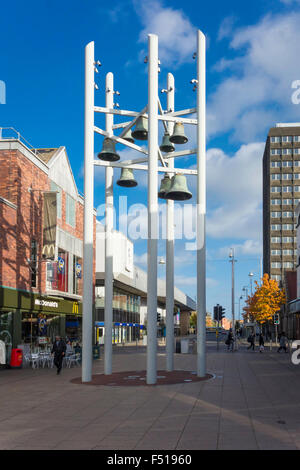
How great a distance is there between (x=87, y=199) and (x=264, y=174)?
12080 centimetres

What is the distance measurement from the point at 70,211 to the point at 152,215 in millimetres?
22714

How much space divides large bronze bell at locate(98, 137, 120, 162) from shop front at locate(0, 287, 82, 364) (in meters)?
9.21

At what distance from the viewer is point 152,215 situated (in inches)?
718

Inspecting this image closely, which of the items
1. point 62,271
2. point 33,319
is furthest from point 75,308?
point 33,319

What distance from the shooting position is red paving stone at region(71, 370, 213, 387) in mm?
18438

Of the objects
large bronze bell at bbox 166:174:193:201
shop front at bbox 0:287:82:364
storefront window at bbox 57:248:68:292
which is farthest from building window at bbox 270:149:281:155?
large bronze bell at bbox 166:174:193:201

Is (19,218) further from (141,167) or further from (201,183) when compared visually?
(201,183)

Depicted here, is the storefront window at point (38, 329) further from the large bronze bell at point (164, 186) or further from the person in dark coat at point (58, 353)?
the large bronze bell at point (164, 186)

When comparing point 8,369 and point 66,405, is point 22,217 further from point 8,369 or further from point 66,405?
point 66,405

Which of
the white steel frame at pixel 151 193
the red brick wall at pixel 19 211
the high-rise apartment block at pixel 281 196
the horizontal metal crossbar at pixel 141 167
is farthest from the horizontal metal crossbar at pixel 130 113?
the high-rise apartment block at pixel 281 196

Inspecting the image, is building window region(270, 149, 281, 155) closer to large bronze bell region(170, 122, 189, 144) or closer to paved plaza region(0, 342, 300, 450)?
large bronze bell region(170, 122, 189, 144)

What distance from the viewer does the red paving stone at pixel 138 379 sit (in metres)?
18.4

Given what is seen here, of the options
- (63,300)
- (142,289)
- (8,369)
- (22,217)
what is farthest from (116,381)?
(142,289)
